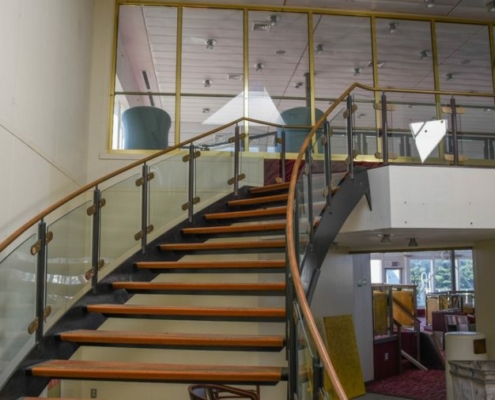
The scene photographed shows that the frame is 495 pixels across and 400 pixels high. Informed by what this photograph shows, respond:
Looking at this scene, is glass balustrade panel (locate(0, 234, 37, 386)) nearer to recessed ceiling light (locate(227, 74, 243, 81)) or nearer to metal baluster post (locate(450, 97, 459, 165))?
metal baluster post (locate(450, 97, 459, 165))

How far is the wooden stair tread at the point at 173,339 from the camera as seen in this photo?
3.60 m

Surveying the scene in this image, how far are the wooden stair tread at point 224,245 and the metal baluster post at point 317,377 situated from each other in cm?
209

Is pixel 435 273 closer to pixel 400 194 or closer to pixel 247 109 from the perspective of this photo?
pixel 247 109

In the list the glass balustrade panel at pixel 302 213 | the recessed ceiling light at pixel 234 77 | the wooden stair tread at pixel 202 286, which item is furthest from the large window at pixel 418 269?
the wooden stair tread at pixel 202 286

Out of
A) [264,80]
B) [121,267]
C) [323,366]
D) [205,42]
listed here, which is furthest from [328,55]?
[323,366]

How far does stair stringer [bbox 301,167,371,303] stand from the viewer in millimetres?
4449

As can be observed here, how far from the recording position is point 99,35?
747cm

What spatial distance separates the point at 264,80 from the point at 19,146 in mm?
5428

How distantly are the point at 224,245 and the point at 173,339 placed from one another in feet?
4.60

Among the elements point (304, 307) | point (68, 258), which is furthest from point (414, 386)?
point (304, 307)

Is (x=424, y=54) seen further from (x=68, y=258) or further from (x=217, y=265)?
(x=68, y=258)

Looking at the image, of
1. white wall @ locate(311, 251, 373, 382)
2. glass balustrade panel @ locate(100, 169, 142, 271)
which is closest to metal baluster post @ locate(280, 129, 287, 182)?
white wall @ locate(311, 251, 373, 382)

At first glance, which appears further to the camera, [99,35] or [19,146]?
[99,35]

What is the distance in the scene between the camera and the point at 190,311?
4012 mm
